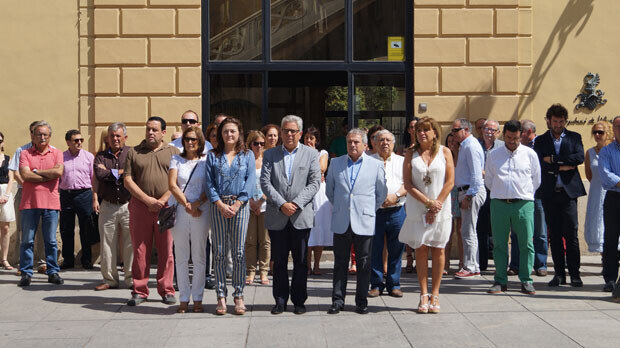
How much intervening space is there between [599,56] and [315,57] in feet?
14.3

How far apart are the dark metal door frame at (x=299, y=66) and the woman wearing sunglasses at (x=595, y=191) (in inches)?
115

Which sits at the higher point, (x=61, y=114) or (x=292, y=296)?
(x=61, y=114)

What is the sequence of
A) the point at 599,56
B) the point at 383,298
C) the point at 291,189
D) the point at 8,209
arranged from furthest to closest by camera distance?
the point at 599,56 → the point at 8,209 → the point at 383,298 → the point at 291,189

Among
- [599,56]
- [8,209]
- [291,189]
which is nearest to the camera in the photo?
[291,189]

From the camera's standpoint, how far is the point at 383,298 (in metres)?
9.46

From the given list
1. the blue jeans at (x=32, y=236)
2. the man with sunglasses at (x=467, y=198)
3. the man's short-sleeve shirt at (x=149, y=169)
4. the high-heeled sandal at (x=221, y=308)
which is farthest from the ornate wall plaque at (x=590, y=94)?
the blue jeans at (x=32, y=236)

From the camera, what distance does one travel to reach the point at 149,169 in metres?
9.23

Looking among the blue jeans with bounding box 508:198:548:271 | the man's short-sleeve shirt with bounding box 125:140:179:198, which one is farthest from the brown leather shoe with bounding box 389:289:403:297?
the man's short-sleeve shirt with bounding box 125:140:179:198

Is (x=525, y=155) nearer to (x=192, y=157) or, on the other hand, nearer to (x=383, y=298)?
(x=383, y=298)

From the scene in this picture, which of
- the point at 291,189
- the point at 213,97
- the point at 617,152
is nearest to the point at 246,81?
the point at 213,97

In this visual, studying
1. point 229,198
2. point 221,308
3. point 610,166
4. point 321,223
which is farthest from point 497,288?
point 229,198

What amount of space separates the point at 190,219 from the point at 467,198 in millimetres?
3726

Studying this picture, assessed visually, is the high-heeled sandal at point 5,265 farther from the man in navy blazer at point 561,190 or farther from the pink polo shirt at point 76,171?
the man in navy blazer at point 561,190

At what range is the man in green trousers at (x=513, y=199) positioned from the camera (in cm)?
955
